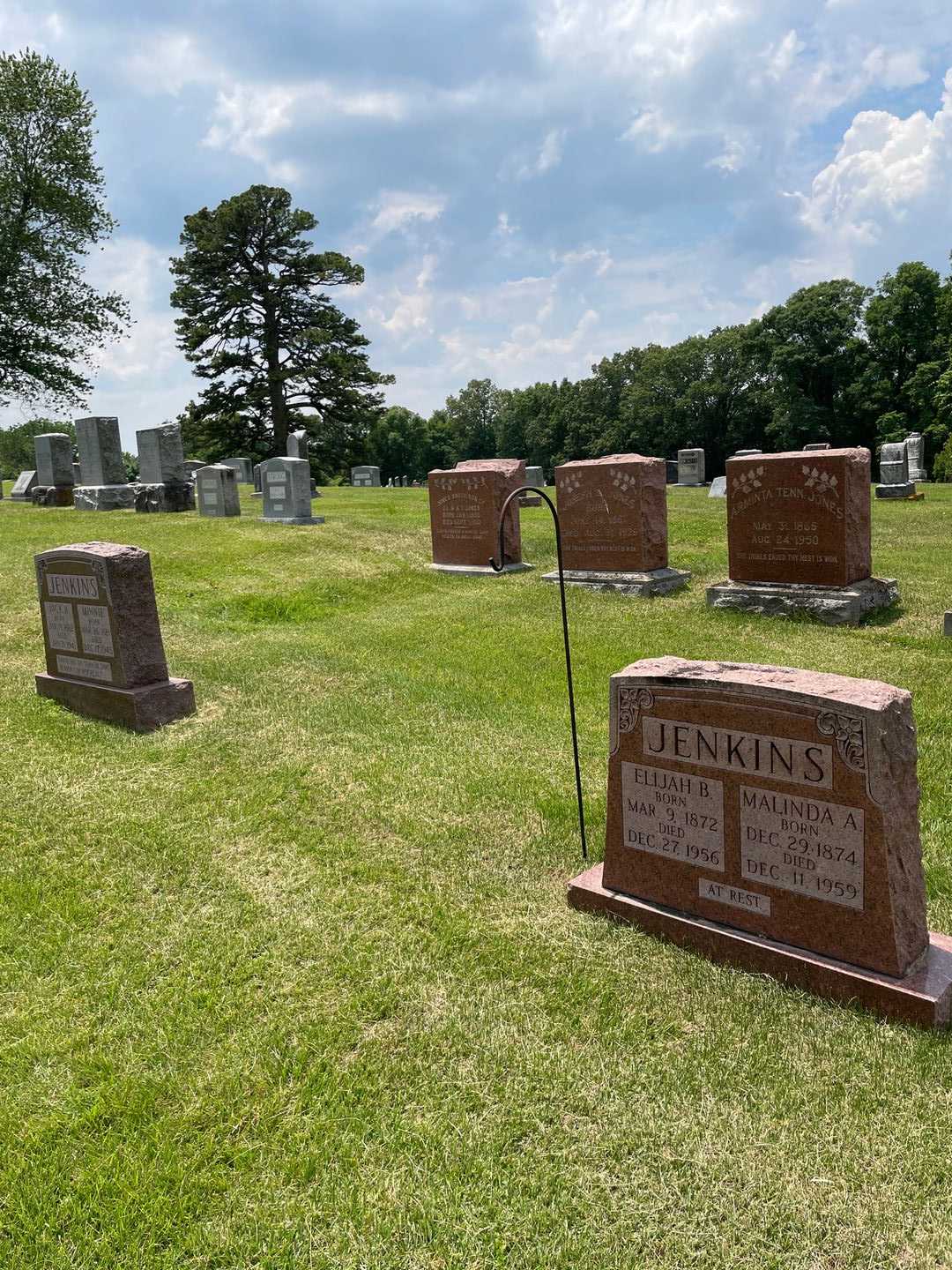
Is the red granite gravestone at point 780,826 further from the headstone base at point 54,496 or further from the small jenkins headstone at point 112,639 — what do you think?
the headstone base at point 54,496

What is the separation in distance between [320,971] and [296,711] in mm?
3472

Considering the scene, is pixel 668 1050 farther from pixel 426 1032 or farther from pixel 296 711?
pixel 296 711

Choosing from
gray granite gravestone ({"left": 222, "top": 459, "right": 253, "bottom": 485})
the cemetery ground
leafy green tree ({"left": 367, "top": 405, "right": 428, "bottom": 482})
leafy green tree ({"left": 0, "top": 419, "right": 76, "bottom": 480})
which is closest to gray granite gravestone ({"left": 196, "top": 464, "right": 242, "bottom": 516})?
the cemetery ground

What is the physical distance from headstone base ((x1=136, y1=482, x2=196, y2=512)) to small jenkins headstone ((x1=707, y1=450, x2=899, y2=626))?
13375mm

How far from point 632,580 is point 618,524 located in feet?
2.73

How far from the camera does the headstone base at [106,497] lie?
63.6ft

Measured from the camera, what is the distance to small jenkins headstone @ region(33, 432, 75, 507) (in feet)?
69.7

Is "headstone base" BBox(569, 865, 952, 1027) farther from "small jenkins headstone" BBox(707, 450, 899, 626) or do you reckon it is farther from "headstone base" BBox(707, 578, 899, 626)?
"small jenkins headstone" BBox(707, 450, 899, 626)

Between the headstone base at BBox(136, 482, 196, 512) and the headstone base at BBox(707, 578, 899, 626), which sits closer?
the headstone base at BBox(707, 578, 899, 626)

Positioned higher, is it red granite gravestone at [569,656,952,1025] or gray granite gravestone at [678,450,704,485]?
gray granite gravestone at [678,450,704,485]

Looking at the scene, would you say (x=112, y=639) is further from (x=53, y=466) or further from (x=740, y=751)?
(x=53, y=466)

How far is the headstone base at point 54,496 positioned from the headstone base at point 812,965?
20814mm

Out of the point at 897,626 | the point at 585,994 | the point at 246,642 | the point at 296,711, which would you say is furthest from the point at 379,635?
the point at 585,994

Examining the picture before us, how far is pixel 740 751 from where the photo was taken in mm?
3268
